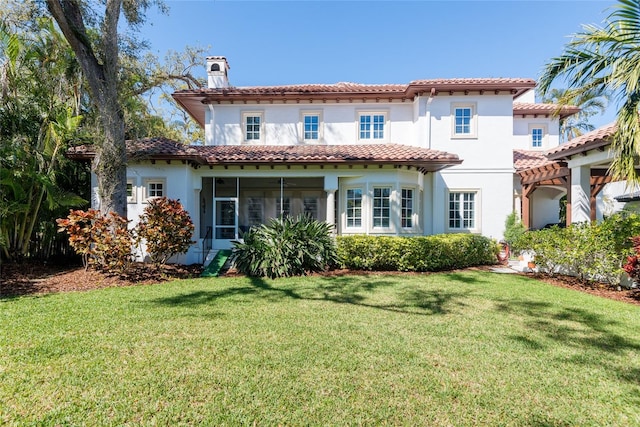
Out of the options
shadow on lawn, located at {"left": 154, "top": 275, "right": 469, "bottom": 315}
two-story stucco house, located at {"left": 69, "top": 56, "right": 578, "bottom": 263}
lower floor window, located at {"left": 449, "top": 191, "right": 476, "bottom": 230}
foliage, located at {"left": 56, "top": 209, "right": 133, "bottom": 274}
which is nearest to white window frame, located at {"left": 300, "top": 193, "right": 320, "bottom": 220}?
two-story stucco house, located at {"left": 69, "top": 56, "right": 578, "bottom": 263}

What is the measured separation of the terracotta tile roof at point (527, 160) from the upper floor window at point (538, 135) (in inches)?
Result: 29.1

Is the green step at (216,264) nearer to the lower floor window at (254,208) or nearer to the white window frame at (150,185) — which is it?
the white window frame at (150,185)

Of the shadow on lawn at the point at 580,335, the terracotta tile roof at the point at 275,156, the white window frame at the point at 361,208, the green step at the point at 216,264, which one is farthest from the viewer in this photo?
the white window frame at the point at 361,208

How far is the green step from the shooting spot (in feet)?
33.0

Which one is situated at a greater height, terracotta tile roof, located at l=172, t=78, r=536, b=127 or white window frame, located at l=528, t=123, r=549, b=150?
terracotta tile roof, located at l=172, t=78, r=536, b=127

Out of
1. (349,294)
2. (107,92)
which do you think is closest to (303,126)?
(107,92)

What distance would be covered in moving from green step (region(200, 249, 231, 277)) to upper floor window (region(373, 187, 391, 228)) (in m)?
6.16

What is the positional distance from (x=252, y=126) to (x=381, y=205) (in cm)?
744

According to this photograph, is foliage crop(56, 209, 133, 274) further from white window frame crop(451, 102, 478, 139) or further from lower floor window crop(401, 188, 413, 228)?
white window frame crop(451, 102, 478, 139)

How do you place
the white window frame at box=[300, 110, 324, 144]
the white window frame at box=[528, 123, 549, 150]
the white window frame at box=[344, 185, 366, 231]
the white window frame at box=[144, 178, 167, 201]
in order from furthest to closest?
1. the white window frame at box=[528, 123, 549, 150]
2. the white window frame at box=[300, 110, 324, 144]
3. the white window frame at box=[344, 185, 366, 231]
4. the white window frame at box=[144, 178, 167, 201]

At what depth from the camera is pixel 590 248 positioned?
8.13 meters

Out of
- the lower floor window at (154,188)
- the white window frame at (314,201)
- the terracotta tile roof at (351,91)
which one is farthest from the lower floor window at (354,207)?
the lower floor window at (154,188)

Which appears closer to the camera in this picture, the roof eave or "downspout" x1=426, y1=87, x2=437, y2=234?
the roof eave

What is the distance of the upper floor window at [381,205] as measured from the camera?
1248 centimetres
